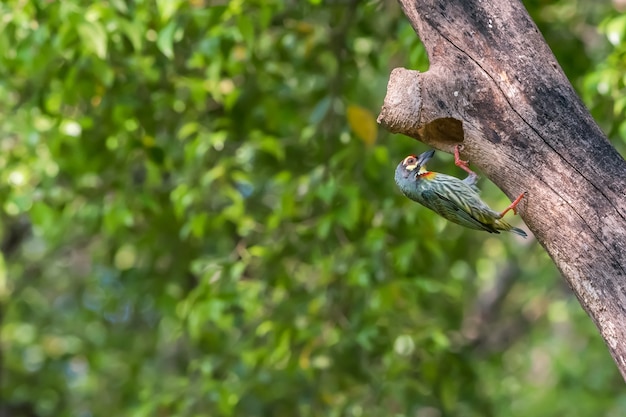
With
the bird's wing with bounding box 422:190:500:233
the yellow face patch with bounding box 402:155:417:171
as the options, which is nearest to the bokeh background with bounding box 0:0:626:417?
the yellow face patch with bounding box 402:155:417:171

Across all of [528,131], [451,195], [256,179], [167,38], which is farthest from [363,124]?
[528,131]

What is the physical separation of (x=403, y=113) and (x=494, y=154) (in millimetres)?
336

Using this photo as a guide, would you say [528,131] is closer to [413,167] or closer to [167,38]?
[413,167]

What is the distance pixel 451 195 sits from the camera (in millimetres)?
3502

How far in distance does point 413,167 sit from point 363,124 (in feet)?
3.85

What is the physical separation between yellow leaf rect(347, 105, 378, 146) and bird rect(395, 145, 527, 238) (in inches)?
42.1

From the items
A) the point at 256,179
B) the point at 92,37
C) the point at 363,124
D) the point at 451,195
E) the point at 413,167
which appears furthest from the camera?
the point at 256,179

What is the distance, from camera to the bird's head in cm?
360

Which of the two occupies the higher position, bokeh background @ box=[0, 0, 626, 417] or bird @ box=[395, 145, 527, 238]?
bird @ box=[395, 145, 527, 238]

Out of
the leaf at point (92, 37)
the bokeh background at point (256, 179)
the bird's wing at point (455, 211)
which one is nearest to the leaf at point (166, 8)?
the bokeh background at point (256, 179)

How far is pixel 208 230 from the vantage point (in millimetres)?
5414

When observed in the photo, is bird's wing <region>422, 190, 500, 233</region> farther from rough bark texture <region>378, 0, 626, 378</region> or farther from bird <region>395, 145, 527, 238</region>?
rough bark texture <region>378, 0, 626, 378</region>

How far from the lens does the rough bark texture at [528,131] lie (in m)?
2.90

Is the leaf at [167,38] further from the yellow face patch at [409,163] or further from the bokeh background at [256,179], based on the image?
the yellow face patch at [409,163]
